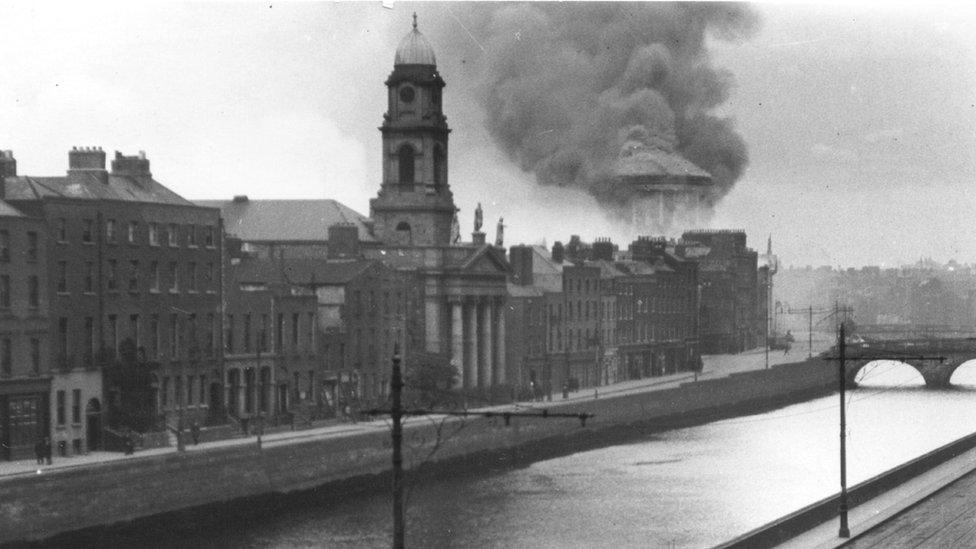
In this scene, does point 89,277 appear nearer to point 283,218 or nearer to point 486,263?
point 283,218

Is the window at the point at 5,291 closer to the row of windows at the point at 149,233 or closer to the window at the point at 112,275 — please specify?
the row of windows at the point at 149,233

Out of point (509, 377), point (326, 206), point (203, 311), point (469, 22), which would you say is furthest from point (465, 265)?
point (469, 22)

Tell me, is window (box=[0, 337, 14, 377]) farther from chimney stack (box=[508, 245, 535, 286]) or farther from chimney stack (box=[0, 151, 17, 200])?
chimney stack (box=[508, 245, 535, 286])

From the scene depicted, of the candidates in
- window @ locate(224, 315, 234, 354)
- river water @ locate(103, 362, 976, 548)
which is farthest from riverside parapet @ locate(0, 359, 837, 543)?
window @ locate(224, 315, 234, 354)

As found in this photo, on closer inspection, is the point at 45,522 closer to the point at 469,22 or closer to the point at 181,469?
the point at 181,469

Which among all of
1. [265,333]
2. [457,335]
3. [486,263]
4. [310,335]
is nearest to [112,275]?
[265,333]
